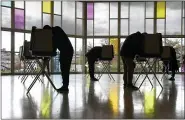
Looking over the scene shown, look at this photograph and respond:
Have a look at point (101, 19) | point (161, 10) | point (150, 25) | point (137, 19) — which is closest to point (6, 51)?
point (101, 19)

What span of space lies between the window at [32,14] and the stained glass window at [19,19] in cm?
34

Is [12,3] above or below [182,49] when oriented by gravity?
above

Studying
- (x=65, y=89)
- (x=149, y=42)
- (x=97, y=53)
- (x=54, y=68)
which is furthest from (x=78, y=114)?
(x=54, y=68)

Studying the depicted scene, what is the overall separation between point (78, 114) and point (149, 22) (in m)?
15.2

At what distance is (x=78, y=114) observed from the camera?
101 inches

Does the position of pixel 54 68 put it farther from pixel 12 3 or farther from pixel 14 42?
pixel 12 3

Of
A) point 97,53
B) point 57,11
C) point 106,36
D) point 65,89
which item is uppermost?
point 57,11

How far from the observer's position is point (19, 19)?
47.5 ft

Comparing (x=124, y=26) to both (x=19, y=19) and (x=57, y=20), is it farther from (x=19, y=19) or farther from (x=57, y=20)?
(x=19, y=19)

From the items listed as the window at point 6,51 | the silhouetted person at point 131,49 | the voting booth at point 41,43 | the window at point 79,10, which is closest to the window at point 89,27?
the window at point 79,10

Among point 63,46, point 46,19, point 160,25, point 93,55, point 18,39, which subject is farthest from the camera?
point 160,25

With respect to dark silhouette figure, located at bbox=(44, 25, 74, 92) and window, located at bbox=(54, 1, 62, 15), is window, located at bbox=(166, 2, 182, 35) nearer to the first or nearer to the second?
window, located at bbox=(54, 1, 62, 15)

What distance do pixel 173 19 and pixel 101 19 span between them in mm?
3985

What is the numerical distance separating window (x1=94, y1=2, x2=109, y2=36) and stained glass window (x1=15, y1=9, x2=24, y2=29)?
4.41 m
